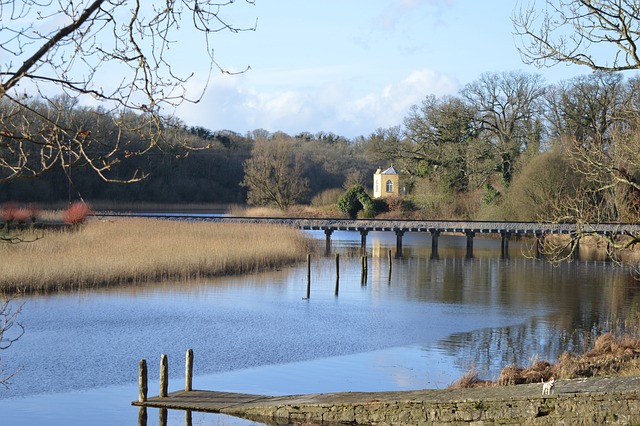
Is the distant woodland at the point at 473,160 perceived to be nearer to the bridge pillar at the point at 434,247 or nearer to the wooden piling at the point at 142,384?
the bridge pillar at the point at 434,247

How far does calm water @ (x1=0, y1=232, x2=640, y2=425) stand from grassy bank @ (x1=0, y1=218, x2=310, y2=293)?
118 cm

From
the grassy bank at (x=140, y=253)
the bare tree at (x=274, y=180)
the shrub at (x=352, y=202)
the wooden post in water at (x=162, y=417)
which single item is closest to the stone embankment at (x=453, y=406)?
the wooden post in water at (x=162, y=417)

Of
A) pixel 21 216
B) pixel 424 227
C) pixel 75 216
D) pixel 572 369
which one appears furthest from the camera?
pixel 424 227

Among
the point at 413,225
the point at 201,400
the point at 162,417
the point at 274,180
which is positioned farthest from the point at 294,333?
the point at 274,180

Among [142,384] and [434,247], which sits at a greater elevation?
[434,247]

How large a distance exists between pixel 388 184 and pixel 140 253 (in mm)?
32634

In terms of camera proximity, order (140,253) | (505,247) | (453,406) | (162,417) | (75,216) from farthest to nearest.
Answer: (505,247)
(75,216)
(140,253)
(162,417)
(453,406)

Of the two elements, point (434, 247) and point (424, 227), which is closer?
point (434, 247)

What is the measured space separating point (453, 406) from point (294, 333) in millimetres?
8946

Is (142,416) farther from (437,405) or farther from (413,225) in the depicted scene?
(413,225)

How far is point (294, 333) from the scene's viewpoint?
730 inches

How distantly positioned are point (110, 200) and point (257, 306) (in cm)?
4649

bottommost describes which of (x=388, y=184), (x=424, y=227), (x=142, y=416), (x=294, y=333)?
(x=142, y=416)

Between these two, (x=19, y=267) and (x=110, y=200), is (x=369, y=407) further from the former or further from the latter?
(x=110, y=200)
